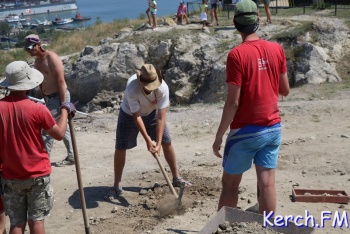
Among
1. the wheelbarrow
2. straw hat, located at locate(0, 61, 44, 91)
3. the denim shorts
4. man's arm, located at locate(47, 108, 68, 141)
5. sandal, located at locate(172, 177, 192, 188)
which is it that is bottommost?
sandal, located at locate(172, 177, 192, 188)

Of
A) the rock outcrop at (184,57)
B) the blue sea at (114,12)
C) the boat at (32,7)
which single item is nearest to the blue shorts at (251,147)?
the rock outcrop at (184,57)

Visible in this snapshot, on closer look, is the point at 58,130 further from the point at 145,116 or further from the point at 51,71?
the point at 51,71

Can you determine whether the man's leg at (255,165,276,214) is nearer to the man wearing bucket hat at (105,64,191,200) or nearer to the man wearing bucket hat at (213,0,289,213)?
the man wearing bucket hat at (213,0,289,213)

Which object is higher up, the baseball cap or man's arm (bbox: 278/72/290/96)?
the baseball cap

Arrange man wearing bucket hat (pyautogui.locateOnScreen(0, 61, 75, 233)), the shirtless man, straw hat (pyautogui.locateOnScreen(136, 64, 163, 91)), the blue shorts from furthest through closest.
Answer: the shirtless man, straw hat (pyautogui.locateOnScreen(136, 64, 163, 91)), the blue shorts, man wearing bucket hat (pyautogui.locateOnScreen(0, 61, 75, 233))

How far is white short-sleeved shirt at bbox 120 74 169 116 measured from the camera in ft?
18.8

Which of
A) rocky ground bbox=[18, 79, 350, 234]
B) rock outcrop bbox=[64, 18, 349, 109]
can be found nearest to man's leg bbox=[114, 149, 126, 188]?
rocky ground bbox=[18, 79, 350, 234]

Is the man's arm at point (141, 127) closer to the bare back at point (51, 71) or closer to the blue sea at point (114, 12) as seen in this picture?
the bare back at point (51, 71)

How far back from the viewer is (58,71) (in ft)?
22.1

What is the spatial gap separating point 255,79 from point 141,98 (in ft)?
5.82

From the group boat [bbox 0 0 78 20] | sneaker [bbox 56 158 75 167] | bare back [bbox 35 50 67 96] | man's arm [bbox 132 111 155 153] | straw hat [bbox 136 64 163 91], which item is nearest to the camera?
straw hat [bbox 136 64 163 91]

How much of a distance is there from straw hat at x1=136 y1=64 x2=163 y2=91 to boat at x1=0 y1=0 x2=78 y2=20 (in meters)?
91.7

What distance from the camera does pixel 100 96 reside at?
14320 mm

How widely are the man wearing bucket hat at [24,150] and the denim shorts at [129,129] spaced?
1.72 metres
